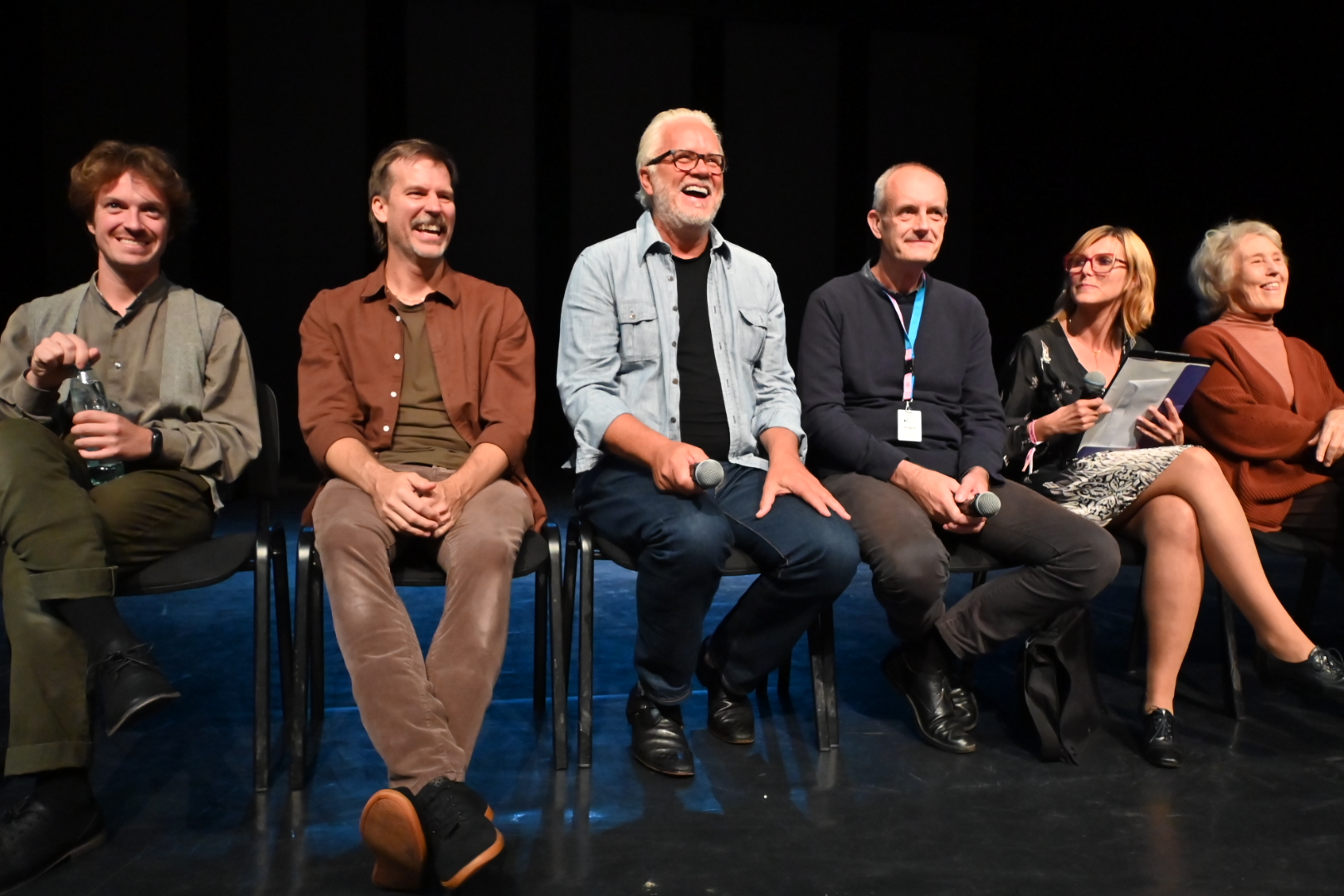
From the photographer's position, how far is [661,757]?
222cm

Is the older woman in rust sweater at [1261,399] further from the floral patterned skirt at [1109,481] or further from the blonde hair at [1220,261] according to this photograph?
the floral patterned skirt at [1109,481]

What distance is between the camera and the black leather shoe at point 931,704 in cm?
238

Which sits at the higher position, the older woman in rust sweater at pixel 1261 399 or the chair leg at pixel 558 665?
the older woman in rust sweater at pixel 1261 399

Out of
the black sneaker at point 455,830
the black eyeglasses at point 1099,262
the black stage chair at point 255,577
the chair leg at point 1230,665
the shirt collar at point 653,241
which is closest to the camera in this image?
the black sneaker at point 455,830

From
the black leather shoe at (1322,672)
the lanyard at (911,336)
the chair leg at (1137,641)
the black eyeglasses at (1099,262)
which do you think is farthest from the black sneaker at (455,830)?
the black eyeglasses at (1099,262)

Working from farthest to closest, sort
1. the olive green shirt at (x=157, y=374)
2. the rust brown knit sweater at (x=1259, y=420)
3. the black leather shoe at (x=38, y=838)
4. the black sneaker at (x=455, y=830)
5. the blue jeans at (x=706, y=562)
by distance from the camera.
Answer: the rust brown knit sweater at (x=1259, y=420), the olive green shirt at (x=157, y=374), the blue jeans at (x=706, y=562), the black leather shoe at (x=38, y=838), the black sneaker at (x=455, y=830)

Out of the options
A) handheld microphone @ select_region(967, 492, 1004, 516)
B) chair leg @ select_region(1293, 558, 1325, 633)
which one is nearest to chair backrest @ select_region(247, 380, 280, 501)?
handheld microphone @ select_region(967, 492, 1004, 516)

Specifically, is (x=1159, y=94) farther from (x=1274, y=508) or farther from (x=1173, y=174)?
(x=1274, y=508)

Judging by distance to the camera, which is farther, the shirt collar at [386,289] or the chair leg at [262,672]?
the shirt collar at [386,289]

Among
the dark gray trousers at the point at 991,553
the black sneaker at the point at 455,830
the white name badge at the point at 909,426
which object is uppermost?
the white name badge at the point at 909,426

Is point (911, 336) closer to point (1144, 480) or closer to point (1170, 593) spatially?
point (1144, 480)

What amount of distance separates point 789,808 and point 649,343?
106cm

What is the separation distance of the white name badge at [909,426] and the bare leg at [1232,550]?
1.89 ft

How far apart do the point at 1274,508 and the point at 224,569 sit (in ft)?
8.24
